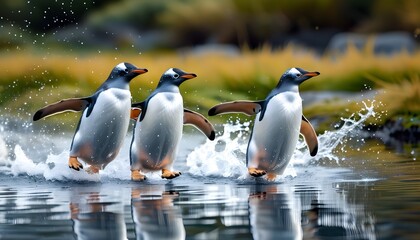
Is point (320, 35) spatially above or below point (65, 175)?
above

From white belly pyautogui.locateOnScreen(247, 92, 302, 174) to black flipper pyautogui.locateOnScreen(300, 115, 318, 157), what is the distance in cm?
42

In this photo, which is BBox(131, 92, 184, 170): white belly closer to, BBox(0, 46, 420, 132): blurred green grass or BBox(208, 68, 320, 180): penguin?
BBox(208, 68, 320, 180): penguin

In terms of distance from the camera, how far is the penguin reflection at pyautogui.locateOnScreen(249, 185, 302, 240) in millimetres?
4574

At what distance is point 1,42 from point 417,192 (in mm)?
18399

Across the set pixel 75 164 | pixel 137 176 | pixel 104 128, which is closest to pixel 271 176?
pixel 137 176

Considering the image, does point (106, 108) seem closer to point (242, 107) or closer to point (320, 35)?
point (242, 107)

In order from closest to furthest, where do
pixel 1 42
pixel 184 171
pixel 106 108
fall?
pixel 106 108 → pixel 184 171 → pixel 1 42

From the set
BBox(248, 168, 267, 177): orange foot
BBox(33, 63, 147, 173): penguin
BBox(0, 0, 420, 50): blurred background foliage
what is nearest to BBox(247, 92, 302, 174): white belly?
BBox(248, 168, 267, 177): orange foot

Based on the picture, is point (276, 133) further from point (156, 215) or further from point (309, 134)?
point (156, 215)

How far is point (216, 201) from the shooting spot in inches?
236

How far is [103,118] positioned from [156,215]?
7.28 ft

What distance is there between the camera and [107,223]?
4.99 meters

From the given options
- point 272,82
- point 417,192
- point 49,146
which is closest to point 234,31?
point 272,82

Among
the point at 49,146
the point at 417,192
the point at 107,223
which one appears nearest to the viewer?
the point at 107,223
